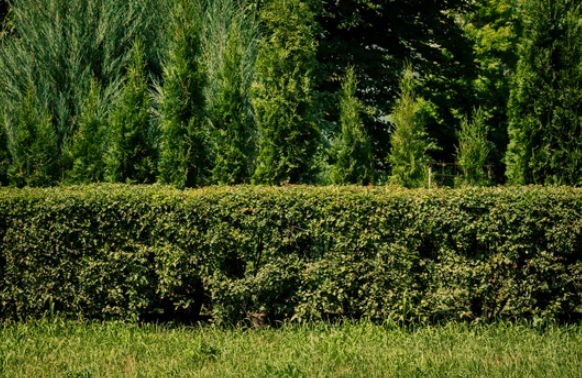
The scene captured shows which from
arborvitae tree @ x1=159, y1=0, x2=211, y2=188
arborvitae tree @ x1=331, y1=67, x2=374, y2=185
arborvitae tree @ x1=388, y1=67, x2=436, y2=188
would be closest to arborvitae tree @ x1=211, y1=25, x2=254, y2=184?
arborvitae tree @ x1=159, y1=0, x2=211, y2=188

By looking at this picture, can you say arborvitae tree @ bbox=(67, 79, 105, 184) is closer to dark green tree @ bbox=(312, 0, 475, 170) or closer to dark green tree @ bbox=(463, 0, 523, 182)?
dark green tree @ bbox=(312, 0, 475, 170)

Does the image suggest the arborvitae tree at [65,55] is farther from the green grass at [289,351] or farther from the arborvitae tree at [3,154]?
the green grass at [289,351]

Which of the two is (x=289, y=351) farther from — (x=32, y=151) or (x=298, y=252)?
(x=32, y=151)

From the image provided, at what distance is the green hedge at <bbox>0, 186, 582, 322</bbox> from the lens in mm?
5566

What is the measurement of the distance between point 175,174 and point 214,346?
Result: 3569mm

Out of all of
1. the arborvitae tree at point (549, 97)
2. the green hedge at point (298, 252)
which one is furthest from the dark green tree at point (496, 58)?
the green hedge at point (298, 252)

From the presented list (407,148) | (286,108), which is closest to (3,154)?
(286,108)

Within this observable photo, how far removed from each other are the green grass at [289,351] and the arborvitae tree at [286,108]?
107 inches

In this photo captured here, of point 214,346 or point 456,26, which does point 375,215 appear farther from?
point 456,26

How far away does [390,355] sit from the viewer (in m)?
4.63

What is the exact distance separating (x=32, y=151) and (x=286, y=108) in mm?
4251

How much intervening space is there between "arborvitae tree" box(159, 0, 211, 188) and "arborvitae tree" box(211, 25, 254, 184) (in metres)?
0.23

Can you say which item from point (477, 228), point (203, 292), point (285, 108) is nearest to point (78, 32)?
point (285, 108)

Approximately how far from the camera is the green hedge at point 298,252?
5566mm
